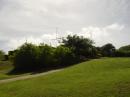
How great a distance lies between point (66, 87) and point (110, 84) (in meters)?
3.91

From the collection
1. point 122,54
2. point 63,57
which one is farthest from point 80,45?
point 63,57

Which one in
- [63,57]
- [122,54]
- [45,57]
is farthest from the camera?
[122,54]

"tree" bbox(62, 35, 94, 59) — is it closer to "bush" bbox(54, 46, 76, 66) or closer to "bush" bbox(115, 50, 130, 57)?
"bush" bbox(115, 50, 130, 57)

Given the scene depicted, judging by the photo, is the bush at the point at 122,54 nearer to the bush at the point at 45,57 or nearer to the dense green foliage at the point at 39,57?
the dense green foliage at the point at 39,57

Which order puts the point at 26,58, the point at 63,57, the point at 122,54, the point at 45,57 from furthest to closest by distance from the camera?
1. the point at 122,54
2. the point at 63,57
3. the point at 26,58
4. the point at 45,57

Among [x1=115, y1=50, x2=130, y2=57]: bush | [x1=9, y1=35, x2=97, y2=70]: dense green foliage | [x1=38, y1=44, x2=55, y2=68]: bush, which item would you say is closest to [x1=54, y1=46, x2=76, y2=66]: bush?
[x1=9, y1=35, x2=97, y2=70]: dense green foliage

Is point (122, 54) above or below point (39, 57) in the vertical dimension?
above

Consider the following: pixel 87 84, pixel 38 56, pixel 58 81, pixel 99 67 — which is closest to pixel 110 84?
pixel 87 84

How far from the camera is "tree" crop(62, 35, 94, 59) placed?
264 feet

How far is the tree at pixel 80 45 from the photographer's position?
80562mm

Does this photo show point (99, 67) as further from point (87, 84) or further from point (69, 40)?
point (69, 40)

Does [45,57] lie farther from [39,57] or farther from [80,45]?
[80,45]

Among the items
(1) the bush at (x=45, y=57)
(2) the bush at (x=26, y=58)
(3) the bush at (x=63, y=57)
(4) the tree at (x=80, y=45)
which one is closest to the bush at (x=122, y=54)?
(4) the tree at (x=80, y=45)

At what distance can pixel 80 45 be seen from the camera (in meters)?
83.8
